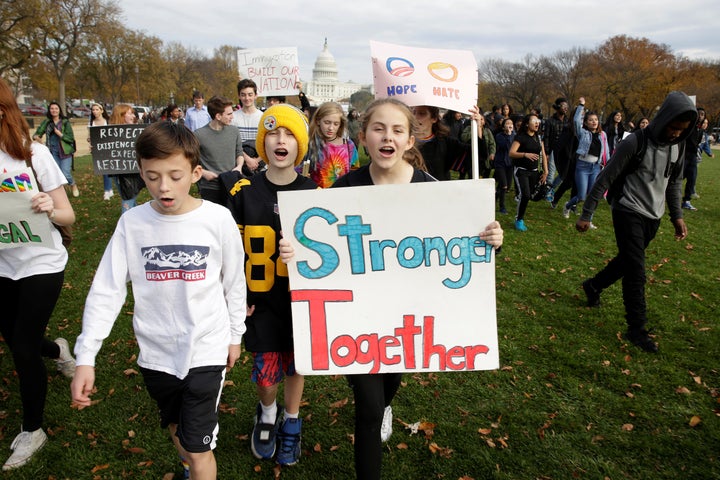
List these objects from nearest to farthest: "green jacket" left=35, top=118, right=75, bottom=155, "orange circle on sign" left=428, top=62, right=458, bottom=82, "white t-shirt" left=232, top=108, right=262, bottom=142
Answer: "orange circle on sign" left=428, top=62, right=458, bottom=82 → "white t-shirt" left=232, top=108, right=262, bottom=142 → "green jacket" left=35, top=118, right=75, bottom=155

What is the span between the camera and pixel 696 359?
4.52 m

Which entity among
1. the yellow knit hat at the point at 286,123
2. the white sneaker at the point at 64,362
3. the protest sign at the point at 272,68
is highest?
the protest sign at the point at 272,68

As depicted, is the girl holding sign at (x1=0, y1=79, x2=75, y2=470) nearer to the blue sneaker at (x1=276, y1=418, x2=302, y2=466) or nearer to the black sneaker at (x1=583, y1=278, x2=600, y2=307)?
the blue sneaker at (x1=276, y1=418, x2=302, y2=466)

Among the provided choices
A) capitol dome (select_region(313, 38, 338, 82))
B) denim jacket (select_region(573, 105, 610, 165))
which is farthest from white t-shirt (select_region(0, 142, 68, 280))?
capitol dome (select_region(313, 38, 338, 82))

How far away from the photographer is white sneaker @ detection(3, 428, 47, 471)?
122 inches

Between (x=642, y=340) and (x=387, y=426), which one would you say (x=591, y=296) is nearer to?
(x=642, y=340)

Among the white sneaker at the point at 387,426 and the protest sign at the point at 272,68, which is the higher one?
the protest sign at the point at 272,68

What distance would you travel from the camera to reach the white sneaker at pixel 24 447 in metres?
3.11

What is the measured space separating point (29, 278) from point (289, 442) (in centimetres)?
195

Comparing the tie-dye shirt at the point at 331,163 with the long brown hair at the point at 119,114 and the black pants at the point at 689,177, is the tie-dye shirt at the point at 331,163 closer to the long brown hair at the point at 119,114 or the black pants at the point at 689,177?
the long brown hair at the point at 119,114

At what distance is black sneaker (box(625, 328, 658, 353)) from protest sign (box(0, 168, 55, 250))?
5.12 metres

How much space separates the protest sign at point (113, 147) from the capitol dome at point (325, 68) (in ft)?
423

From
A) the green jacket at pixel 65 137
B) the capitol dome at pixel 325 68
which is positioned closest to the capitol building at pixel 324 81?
the capitol dome at pixel 325 68

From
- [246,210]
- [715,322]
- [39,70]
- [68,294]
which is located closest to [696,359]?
[715,322]
